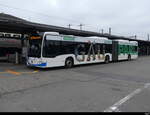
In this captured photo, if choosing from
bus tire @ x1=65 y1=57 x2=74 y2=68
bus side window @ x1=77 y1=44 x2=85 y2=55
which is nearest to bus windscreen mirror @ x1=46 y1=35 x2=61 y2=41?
bus tire @ x1=65 y1=57 x2=74 y2=68

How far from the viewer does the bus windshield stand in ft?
41.3

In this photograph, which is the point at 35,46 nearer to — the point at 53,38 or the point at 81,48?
the point at 53,38

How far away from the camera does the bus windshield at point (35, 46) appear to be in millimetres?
12582

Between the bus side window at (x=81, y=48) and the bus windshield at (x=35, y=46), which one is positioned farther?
the bus side window at (x=81, y=48)

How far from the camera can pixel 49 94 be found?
20.1ft

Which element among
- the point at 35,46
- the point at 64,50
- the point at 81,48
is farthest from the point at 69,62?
the point at 35,46

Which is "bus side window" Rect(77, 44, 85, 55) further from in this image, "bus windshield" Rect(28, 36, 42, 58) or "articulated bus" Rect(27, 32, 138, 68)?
"bus windshield" Rect(28, 36, 42, 58)

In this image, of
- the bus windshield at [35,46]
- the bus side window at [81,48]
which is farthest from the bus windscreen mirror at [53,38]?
the bus side window at [81,48]

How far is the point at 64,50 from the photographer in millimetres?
13852

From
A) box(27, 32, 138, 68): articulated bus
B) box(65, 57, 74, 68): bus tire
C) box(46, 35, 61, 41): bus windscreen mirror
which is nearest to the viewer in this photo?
box(27, 32, 138, 68): articulated bus

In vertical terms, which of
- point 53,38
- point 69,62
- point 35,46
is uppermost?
point 53,38

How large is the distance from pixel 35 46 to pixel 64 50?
8.01 feet

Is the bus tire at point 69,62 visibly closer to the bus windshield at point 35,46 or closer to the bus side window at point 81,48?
the bus side window at point 81,48

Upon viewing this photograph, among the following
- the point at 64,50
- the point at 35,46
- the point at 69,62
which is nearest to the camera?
the point at 35,46
